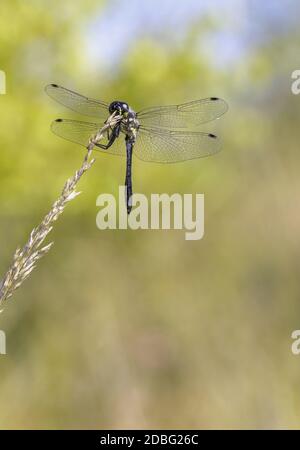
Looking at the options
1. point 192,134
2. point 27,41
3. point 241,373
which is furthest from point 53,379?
point 192,134

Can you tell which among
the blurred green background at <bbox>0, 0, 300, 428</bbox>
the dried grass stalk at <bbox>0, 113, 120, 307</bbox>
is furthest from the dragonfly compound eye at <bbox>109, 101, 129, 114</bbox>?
the blurred green background at <bbox>0, 0, 300, 428</bbox>

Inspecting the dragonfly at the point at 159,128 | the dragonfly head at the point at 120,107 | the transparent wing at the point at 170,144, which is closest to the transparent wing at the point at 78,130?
the dragonfly at the point at 159,128

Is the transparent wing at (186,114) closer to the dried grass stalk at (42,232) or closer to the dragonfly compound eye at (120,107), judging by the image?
the dragonfly compound eye at (120,107)

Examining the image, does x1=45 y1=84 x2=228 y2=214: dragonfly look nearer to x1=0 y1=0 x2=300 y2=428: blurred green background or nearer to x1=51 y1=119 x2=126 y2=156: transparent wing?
x1=51 y1=119 x2=126 y2=156: transparent wing

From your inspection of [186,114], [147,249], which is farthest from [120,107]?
[147,249]

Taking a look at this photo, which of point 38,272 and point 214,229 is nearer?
point 38,272
